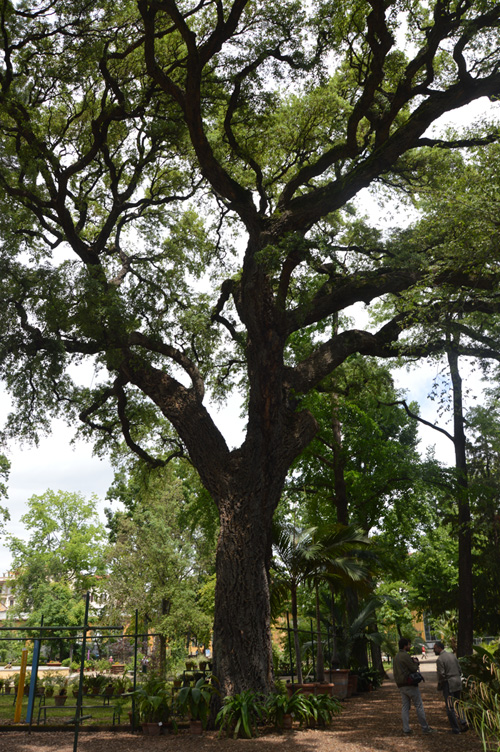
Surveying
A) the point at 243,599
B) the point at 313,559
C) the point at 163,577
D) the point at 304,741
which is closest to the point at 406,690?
the point at 304,741

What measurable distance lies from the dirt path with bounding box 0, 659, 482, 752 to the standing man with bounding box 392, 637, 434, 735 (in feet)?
0.52

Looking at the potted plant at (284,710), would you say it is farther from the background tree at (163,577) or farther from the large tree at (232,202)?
the background tree at (163,577)

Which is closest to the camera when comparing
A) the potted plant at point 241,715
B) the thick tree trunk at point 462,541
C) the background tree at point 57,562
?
the potted plant at point 241,715

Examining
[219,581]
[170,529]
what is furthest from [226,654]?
[170,529]

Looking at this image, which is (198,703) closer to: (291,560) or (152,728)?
(152,728)

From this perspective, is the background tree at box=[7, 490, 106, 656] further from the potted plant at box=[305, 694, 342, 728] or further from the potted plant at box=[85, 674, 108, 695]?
the potted plant at box=[305, 694, 342, 728]

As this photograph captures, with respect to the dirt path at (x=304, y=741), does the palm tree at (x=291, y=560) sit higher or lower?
higher

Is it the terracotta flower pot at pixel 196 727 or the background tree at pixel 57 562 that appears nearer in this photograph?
the terracotta flower pot at pixel 196 727

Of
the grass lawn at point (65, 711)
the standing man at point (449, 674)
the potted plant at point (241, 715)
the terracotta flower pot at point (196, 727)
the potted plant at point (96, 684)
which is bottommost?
the grass lawn at point (65, 711)

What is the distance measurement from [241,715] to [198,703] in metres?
1.01

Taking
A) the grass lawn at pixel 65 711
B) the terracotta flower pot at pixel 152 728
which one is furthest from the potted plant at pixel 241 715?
the grass lawn at pixel 65 711

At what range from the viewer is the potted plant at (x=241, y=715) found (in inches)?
327

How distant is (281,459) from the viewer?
1069 cm

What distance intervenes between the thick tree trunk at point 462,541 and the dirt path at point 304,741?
5812mm
